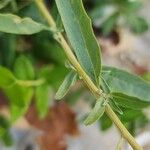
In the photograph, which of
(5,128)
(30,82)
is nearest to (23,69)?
(30,82)

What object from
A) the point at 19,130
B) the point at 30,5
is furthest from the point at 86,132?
the point at 30,5

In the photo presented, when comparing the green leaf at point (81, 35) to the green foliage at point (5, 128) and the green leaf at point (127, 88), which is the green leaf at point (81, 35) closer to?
the green leaf at point (127, 88)

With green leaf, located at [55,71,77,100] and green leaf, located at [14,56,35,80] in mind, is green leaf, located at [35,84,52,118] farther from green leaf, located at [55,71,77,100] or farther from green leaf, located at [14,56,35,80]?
green leaf, located at [55,71,77,100]

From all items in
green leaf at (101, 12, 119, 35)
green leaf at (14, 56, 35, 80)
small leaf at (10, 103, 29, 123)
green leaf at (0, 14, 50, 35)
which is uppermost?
green leaf at (0, 14, 50, 35)

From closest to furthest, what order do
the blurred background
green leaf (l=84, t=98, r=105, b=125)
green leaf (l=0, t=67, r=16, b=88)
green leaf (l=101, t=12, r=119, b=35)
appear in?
green leaf (l=84, t=98, r=105, b=125) → green leaf (l=0, t=67, r=16, b=88) → the blurred background → green leaf (l=101, t=12, r=119, b=35)

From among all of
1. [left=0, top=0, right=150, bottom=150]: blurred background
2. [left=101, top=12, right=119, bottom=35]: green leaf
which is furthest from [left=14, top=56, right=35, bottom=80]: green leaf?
[left=101, top=12, right=119, bottom=35]: green leaf

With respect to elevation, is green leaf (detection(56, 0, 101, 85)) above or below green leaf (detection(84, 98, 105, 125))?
above

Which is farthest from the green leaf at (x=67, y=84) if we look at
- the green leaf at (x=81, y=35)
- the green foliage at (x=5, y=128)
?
the green foliage at (x=5, y=128)
